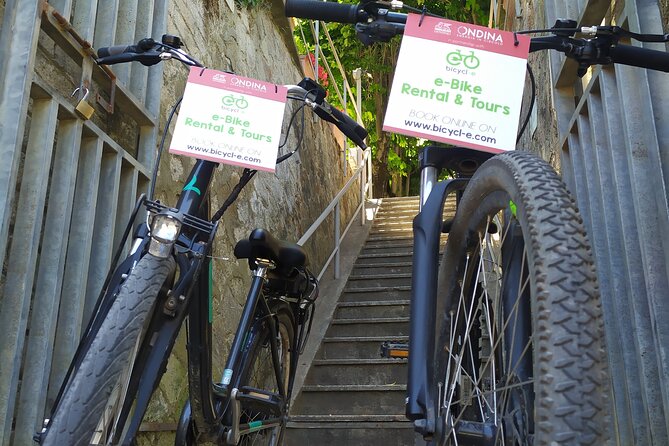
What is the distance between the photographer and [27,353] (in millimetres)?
1721

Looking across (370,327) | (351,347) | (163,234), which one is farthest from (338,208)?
(163,234)

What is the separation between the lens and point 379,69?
9398 millimetres

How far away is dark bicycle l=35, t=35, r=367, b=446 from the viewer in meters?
1.25

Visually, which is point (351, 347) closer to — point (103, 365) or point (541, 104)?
point (541, 104)

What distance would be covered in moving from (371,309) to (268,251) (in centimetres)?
253

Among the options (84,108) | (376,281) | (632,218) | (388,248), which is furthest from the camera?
(388,248)

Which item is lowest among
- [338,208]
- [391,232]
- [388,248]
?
[388,248]

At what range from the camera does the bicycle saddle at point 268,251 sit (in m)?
2.11

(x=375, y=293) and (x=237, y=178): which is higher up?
(x=237, y=178)

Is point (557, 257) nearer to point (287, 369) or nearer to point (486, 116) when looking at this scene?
point (486, 116)

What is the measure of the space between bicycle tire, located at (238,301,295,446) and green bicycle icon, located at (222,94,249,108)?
712 mm

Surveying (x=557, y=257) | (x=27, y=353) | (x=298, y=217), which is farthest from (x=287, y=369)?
(x=298, y=217)

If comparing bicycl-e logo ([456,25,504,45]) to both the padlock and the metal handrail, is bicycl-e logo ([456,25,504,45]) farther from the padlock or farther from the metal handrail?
the metal handrail

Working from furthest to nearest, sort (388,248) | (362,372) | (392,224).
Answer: (392,224) < (388,248) < (362,372)
